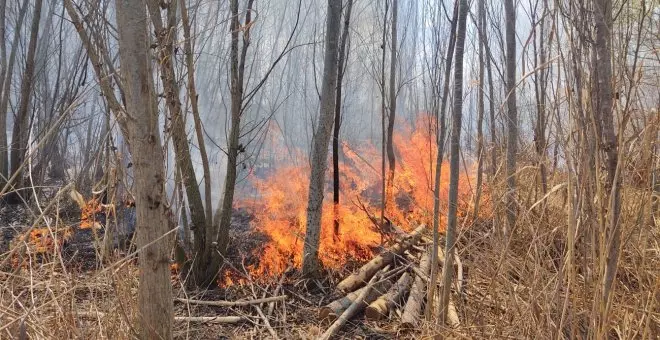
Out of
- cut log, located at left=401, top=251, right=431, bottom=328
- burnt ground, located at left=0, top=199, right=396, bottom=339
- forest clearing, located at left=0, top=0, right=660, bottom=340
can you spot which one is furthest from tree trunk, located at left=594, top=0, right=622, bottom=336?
burnt ground, located at left=0, top=199, right=396, bottom=339

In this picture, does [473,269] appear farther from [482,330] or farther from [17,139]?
[17,139]

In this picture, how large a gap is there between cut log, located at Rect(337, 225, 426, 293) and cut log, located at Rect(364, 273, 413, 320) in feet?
0.94

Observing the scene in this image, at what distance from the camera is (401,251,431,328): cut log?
3430 mm

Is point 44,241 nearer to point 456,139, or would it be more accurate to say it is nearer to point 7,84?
point 456,139

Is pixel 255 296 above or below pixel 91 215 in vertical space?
below

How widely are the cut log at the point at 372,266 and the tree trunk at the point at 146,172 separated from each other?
2115mm

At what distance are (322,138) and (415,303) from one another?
1655 mm

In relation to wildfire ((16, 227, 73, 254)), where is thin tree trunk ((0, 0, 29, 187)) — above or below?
above

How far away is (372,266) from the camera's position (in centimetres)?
459

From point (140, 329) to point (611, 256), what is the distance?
6.28 feet

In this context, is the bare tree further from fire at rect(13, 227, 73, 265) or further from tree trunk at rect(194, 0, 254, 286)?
tree trunk at rect(194, 0, 254, 286)

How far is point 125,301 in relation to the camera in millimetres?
2375

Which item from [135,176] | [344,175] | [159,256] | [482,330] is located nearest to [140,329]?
[159,256]

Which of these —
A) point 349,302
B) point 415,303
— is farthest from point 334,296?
point 415,303
